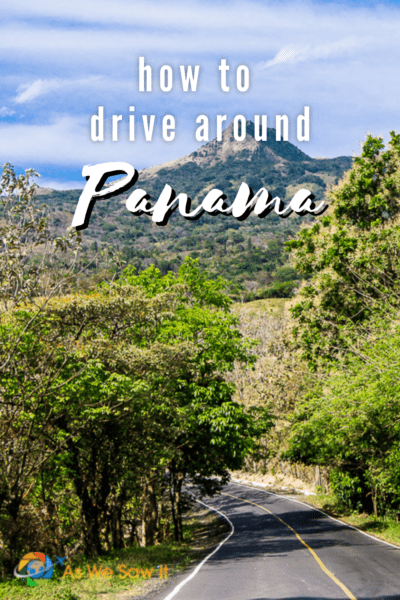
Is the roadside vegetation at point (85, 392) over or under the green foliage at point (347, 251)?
under

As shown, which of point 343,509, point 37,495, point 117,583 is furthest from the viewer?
point 343,509

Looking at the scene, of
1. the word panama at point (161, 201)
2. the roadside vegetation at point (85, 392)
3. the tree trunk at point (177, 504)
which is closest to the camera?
the roadside vegetation at point (85, 392)

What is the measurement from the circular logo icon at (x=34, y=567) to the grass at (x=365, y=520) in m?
12.7

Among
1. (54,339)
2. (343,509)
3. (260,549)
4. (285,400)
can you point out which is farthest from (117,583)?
(285,400)

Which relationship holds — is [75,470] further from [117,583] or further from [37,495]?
[117,583]

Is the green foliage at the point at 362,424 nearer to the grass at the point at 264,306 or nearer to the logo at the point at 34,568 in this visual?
the logo at the point at 34,568

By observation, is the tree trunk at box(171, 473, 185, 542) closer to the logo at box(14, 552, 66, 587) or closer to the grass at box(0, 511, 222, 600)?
the grass at box(0, 511, 222, 600)

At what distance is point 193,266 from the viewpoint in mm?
27438

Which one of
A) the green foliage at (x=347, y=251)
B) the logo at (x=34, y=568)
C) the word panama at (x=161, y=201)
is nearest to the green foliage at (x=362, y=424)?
the green foliage at (x=347, y=251)

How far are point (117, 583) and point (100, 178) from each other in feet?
31.2

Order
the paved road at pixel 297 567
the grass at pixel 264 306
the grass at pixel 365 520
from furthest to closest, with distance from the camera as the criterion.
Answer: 1. the grass at pixel 264 306
2. the grass at pixel 365 520
3. the paved road at pixel 297 567

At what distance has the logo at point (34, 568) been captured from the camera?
43.8 ft

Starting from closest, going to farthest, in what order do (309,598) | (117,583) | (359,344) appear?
(309,598) < (117,583) < (359,344)

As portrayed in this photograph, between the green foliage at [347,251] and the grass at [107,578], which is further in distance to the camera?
the green foliage at [347,251]
